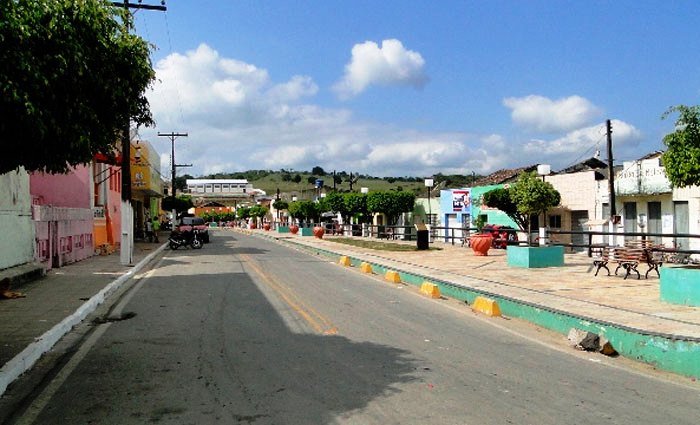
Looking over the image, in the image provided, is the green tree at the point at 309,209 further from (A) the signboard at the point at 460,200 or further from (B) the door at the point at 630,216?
(B) the door at the point at 630,216

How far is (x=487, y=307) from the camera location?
39.2 ft

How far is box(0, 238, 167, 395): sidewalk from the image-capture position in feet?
26.1

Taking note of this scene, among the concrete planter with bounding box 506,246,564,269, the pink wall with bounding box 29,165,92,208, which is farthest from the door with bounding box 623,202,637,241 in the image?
the pink wall with bounding box 29,165,92,208

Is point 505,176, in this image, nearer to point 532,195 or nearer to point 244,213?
point 532,195

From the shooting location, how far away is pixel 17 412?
5.83m

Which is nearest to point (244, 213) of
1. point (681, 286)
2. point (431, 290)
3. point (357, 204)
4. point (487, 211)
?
point (357, 204)

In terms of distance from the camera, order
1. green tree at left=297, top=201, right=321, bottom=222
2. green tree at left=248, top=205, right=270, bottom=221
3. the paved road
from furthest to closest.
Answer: green tree at left=248, top=205, right=270, bottom=221, green tree at left=297, top=201, right=321, bottom=222, the paved road

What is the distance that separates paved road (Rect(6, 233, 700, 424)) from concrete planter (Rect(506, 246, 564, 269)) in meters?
7.64

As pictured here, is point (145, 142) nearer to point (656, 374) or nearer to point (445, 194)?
point (445, 194)

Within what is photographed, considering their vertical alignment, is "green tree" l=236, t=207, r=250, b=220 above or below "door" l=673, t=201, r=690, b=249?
above

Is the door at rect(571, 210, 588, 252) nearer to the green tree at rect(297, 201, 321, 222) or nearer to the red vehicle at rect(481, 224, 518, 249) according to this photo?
the red vehicle at rect(481, 224, 518, 249)

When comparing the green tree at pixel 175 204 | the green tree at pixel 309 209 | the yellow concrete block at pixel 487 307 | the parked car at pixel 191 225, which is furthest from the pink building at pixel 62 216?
the green tree at pixel 175 204

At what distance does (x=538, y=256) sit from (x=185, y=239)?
22905 mm

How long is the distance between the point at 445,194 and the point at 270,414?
41956 millimetres
